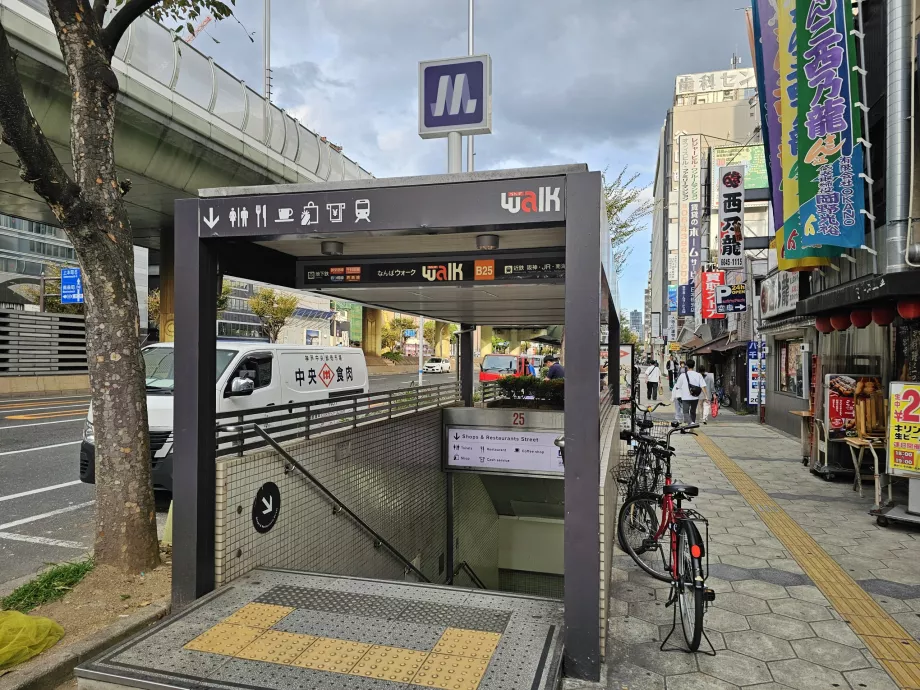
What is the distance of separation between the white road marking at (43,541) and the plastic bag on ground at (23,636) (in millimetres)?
2284

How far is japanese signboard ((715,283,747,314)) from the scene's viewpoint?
707 inches

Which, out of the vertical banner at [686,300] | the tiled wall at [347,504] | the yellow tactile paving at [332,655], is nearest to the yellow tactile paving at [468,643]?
the yellow tactile paving at [332,655]

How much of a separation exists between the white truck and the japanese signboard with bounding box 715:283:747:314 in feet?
41.0

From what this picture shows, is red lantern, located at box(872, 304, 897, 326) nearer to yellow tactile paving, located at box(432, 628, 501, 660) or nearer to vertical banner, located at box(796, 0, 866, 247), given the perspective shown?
vertical banner, located at box(796, 0, 866, 247)

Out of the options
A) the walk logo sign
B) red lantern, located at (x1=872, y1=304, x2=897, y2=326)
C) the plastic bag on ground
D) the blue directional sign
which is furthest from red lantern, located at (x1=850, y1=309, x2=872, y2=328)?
the blue directional sign

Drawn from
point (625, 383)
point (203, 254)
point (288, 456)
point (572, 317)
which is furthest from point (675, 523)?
point (625, 383)

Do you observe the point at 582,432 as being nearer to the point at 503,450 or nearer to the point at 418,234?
the point at 418,234

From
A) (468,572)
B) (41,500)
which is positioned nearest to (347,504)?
(468,572)

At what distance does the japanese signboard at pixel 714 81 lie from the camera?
245ft

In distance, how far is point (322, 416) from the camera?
523cm

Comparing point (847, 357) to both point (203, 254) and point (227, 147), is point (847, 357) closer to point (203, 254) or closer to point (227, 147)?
point (203, 254)

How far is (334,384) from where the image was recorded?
1073 centimetres

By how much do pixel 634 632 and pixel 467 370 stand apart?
5.88m

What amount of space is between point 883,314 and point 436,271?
5.96 m
